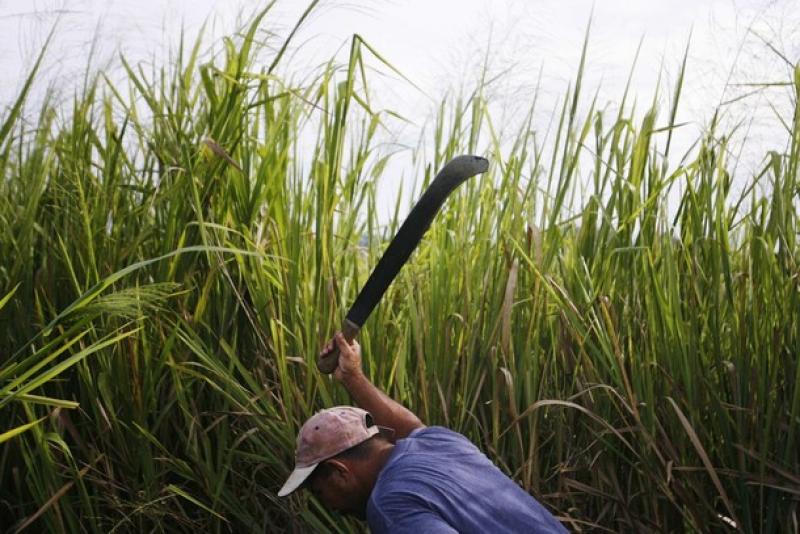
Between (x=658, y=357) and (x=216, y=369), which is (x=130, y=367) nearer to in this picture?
(x=216, y=369)

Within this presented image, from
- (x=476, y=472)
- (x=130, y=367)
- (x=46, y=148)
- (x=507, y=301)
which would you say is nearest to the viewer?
(x=476, y=472)

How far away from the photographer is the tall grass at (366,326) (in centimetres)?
249

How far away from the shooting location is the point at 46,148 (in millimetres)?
3031

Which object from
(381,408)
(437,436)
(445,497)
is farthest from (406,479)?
(381,408)

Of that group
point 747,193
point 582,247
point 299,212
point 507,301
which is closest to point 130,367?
point 299,212

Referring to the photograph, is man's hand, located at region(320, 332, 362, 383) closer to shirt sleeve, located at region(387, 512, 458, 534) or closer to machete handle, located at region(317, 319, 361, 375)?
machete handle, located at region(317, 319, 361, 375)

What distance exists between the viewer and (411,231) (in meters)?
2.21

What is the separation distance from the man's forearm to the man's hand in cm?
2

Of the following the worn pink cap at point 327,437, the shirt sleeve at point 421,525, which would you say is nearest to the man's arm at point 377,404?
the worn pink cap at point 327,437

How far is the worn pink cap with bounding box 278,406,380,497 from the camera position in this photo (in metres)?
2.10

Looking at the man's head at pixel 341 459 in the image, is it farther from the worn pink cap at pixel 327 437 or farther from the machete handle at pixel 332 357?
the machete handle at pixel 332 357

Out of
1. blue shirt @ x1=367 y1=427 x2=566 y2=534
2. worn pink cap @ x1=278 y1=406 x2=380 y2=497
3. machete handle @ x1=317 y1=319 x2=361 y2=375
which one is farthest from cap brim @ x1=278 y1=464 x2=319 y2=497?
machete handle @ x1=317 y1=319 x2=361 y2=375

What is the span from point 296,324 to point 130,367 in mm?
426

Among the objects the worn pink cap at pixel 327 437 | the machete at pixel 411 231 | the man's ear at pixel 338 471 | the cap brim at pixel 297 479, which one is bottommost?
the cap brim at pixel 297 479
